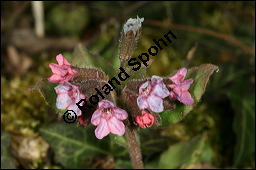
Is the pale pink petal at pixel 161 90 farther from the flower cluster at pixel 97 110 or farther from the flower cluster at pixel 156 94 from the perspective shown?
the flower cluster at pixel 97 110

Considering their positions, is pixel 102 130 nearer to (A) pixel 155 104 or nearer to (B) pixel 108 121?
(B) pixel 108 121

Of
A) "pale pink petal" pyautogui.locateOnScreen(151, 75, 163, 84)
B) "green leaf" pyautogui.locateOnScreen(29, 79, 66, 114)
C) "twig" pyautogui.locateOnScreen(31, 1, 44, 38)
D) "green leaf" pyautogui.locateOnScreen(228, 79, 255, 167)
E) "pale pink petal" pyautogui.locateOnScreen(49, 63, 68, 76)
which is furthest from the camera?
"twig" pyautogui.locateOnScreen(31, 1, 44, 38)

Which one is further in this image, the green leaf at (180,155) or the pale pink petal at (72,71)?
the green leaf at (180,155)

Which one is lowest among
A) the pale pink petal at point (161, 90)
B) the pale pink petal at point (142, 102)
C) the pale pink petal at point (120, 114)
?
the pale pink petal at point (120, 114)

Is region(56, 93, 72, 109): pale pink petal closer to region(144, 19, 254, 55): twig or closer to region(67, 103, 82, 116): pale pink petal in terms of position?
region(67, 103, 82, 116): pale pink petal

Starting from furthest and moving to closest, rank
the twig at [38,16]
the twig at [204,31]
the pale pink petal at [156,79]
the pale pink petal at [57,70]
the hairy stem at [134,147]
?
the twig at [38,16], the twig at [204,31], the hairy stem at [134,147], the pale pink petal at [57,70], the pale pink petal at [156,79]

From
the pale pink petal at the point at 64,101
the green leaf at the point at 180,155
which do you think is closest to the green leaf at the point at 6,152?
the green leaf at the point at 180,155

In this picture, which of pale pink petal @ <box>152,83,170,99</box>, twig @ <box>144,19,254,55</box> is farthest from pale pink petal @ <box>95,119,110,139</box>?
twig @ <box>144,19,254,55</box>

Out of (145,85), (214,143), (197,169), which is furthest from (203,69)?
(214,143)
